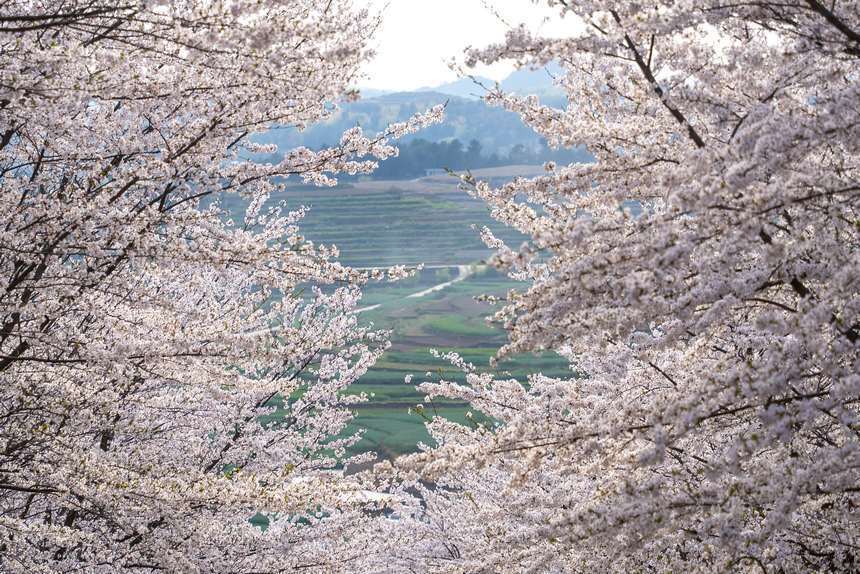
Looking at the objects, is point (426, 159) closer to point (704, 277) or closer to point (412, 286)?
point (412, 286)

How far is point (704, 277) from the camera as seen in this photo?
330 centimetres

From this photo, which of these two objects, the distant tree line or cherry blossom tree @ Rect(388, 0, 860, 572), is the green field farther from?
cherry blossom tree @ Rect(388, 0, 860, 572)

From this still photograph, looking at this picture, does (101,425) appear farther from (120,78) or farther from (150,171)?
(120,78)

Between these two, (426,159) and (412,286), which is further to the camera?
(426,159)

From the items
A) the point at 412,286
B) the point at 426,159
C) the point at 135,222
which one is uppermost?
the point at 135,222

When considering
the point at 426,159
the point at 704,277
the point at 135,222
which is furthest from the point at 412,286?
the point at 704,277

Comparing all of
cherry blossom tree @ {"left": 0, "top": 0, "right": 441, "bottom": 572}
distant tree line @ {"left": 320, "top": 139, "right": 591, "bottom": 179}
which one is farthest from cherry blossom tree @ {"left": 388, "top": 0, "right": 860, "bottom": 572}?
distant tree line @ {"left": 320, "top": 139, "right": 591, "bottom": 179}

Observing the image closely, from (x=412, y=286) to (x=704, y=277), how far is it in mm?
74445

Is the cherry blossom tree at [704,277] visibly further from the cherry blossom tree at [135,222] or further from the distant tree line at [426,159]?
the distant tree line at [426,159]

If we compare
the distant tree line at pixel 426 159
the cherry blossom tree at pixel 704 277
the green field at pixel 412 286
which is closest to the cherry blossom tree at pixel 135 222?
the cherry blossom tree at pixel 704 277

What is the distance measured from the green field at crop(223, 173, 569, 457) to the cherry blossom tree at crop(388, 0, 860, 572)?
10.9 metres

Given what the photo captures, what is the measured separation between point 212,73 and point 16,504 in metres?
6.02

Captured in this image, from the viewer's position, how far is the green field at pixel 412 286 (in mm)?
35625

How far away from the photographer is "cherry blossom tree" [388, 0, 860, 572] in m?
3.12
